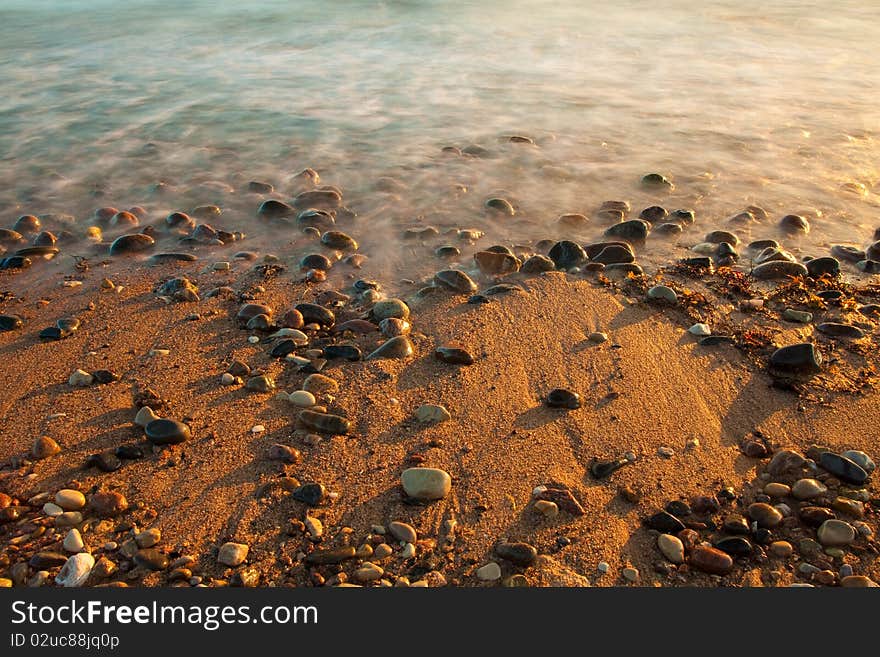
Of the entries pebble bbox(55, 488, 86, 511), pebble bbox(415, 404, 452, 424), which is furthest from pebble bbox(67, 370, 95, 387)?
pebble bbox(415, 404, 452, 424)

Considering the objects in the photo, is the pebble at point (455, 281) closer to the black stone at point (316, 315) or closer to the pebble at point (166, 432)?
the black stone at point (316, 315)

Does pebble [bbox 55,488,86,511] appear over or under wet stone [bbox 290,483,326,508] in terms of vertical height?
over

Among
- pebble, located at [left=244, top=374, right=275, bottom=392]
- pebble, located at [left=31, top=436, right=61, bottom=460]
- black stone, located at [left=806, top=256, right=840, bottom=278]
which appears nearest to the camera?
pebble, located at [left=31, top=436, right=61, bottom=460]

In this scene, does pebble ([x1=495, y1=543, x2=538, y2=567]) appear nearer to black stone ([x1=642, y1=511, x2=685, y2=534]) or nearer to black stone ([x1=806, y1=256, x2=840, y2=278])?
black stone ([x1=642, y1=511, x2=685, y2=534])

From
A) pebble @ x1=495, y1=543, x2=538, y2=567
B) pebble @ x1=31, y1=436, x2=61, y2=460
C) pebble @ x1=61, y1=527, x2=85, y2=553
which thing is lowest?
pebble @ x1=495, y1=543, x2=538, y2=567

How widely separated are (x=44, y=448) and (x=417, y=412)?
4.79 feet

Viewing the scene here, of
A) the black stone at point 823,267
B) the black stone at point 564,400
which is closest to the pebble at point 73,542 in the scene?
the black stone at point 564,400

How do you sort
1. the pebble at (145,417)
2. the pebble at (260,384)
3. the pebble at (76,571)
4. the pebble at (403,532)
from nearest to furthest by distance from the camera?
the pebble at (76,571), the pebble at (403,532), the pebble at (145,417), the pebble at (260,384)

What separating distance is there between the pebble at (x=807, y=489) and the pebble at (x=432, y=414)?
1353 millimetres

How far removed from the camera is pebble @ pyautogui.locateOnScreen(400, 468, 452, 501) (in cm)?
253

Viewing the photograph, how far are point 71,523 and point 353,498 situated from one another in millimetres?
953

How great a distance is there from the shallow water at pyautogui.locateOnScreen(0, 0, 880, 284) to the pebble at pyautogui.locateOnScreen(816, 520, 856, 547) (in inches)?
100

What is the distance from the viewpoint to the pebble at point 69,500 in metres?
2.40

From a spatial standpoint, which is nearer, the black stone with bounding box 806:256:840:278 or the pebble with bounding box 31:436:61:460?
the pebble with bounding box 31:436:61:460
